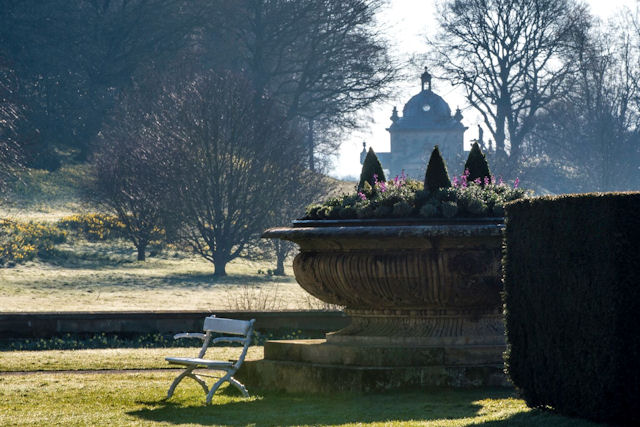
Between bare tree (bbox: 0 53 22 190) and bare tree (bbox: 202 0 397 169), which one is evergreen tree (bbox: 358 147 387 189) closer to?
bare tree (bbox: 0 53 22 190)

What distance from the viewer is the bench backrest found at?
10.6 metres

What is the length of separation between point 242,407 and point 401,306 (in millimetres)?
2151

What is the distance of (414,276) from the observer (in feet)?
36.2

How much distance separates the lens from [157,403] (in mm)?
10383

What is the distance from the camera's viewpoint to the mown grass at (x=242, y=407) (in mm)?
8750

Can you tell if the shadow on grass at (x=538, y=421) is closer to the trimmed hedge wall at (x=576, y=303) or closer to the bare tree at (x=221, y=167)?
the trimmed hedge wall at (x=576, y=303)

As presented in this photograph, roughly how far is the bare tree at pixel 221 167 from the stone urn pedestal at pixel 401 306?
2317 centimetres

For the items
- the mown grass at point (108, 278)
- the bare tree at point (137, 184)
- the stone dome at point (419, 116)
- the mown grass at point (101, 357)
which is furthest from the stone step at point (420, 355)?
the stone dome at point (419, 116)

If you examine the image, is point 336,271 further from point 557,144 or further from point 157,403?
point 557,144

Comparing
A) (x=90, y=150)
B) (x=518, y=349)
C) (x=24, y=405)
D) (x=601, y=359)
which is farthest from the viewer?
(x=90, y=150)

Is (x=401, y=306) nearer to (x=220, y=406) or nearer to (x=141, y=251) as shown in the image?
(x=220, y=406)

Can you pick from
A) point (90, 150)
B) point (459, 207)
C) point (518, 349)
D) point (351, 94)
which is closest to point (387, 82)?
point (351, 94)

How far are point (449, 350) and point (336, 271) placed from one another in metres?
1.44

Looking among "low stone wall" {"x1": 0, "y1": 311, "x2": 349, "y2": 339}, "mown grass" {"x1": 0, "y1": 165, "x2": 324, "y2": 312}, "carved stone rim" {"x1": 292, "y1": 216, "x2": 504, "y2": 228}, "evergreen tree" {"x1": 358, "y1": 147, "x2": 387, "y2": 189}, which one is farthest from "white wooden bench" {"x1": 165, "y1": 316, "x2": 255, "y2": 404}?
"mown grass" {"x1": 0, "y1": 165, "x2": 324, "y2": 312}
